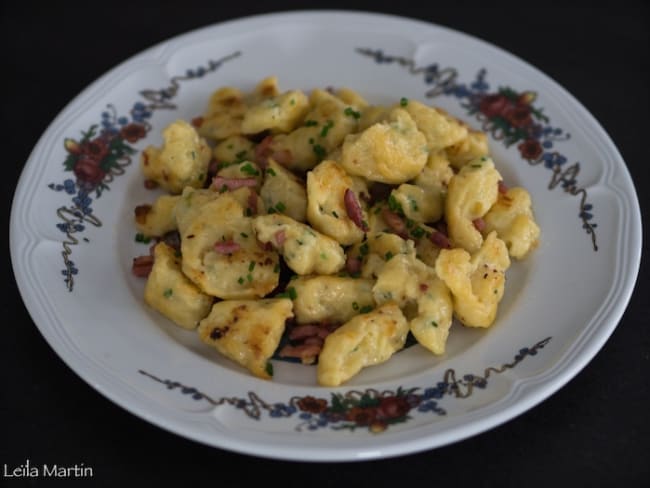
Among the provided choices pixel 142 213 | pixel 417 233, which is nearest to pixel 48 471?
pixel 142 213

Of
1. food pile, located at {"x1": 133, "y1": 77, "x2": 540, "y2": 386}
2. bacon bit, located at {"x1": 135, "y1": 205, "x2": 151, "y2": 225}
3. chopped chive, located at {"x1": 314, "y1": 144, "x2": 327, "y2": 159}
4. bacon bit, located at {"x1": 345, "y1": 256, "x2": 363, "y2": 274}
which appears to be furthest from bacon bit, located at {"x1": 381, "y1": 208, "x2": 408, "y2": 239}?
bacon bit, located at {"x1": 135, "y1": 205, "x2": 151, "y2": 225}

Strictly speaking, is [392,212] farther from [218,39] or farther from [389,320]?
[218,39]

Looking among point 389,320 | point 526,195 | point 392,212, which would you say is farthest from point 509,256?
point 389,320

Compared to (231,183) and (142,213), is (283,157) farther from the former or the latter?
(142,213)

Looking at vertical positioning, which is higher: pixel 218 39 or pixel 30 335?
pixel 218 39

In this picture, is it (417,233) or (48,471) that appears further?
(417,233)

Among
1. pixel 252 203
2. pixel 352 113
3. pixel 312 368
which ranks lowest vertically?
pixel 312 368

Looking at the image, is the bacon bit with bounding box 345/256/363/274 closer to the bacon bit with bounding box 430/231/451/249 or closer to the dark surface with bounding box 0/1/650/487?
the bacon bit with bounding box 430/231/451/249
